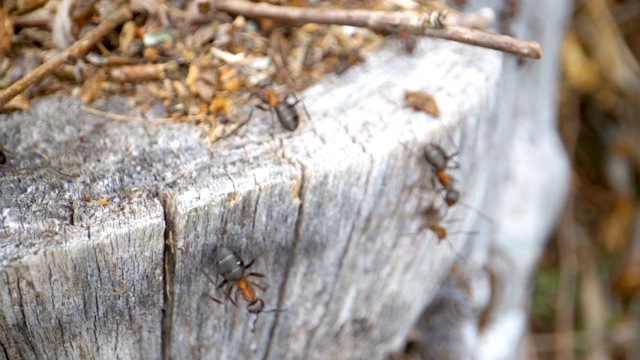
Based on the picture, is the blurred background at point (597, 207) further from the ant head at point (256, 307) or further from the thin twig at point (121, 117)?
the thin twig at point (121, 117)

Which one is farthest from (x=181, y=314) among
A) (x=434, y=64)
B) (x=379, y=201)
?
(x=434, y=64)

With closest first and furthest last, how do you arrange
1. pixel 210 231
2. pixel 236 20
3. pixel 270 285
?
pixel 210 231, pixel 270 285, pixel 236 20

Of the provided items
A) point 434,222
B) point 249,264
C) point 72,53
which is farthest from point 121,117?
point 434,222

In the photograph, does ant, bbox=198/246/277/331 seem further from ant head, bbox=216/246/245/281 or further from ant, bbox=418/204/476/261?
ant, bbox=418/204/476/261

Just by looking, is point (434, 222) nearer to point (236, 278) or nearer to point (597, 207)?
point (236, 278)

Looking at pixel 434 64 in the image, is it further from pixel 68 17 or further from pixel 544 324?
pixel 544 324
